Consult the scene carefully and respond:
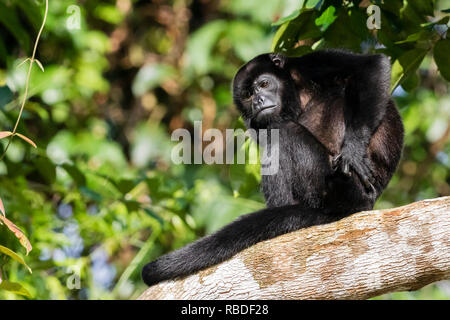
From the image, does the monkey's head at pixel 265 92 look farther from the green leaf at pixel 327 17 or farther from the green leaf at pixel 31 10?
the green leaf at pixel 31 10

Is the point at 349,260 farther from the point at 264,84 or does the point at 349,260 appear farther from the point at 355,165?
the point at 264,84

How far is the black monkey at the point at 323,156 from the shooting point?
4289 millimetres

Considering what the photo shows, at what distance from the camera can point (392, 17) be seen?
463cm

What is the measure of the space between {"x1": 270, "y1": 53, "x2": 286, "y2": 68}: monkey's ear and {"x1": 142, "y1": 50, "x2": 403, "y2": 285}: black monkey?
235mm

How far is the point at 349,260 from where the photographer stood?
140 inches

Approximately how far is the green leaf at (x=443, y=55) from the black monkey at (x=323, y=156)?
43 centimetres

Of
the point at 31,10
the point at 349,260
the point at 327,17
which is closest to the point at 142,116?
the point at 31,10

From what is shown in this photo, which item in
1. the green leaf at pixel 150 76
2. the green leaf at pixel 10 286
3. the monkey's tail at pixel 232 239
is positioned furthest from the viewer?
the green leaf at pixel 150 76

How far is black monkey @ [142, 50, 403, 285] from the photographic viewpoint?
14.1ft

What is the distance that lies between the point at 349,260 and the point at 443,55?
1.66m

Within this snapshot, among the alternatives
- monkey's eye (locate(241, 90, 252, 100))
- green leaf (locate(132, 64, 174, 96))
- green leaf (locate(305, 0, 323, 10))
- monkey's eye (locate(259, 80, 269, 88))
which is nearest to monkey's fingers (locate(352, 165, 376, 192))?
green leaf (locate(305, 0, 323, 10))

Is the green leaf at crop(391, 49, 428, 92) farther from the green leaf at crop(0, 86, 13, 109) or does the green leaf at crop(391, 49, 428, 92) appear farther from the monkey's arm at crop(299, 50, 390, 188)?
the green leaf at crop(0, 86, 13, 109)

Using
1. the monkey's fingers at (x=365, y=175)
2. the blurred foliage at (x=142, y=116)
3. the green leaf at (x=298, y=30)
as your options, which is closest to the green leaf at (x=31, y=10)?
the blurred foliage at (x=142, y=116)

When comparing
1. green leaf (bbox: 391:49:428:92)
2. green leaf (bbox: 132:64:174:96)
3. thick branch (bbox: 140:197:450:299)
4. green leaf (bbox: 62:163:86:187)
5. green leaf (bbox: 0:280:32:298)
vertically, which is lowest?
green leaf (bbox: 0:280:32:298)
